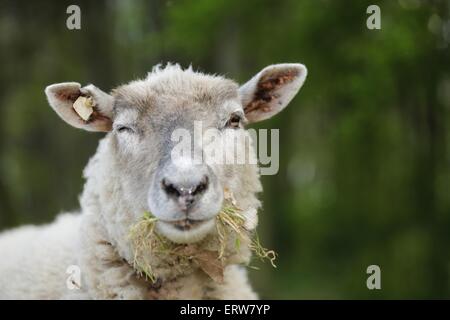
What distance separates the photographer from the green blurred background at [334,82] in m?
10.9

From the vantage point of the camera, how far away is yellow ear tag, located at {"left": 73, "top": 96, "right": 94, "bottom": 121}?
485cm

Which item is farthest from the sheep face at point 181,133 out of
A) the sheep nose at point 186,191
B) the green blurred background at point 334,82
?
the green blurred background at point 334,82

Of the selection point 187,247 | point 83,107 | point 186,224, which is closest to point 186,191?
point 186,224

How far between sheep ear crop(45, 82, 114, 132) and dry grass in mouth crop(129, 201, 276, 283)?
3.21 ft

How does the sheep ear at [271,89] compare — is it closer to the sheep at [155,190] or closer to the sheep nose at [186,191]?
the sheep at [155,190]

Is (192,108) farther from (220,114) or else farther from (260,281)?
(260,281)

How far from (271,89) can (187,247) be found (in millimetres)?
1481

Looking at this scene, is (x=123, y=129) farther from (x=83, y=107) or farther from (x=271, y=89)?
(x=271, y=89)

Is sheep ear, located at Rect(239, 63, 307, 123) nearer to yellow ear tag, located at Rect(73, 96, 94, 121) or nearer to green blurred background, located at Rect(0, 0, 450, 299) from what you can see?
yellow ear tag, located at Rect(73, 96, 94, 121)

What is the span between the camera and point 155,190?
13.5 ft

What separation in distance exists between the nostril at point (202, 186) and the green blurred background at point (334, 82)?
6943mm

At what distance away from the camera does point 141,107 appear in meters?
4.73
